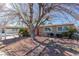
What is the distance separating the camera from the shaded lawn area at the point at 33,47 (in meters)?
2.25

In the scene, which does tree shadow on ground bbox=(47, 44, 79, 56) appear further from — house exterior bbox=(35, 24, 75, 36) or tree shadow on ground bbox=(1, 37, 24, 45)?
tree shadow on ground bbox=(1, 37, 24, 45)

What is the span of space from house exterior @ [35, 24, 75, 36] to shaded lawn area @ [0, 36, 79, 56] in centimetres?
8

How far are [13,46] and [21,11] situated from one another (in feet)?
1.57

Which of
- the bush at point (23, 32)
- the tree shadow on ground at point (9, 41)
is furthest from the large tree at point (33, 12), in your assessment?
the tree shadow on ground at point (9, 41)

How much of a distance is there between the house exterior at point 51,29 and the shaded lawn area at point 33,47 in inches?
3.1

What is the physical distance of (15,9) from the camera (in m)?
2.27

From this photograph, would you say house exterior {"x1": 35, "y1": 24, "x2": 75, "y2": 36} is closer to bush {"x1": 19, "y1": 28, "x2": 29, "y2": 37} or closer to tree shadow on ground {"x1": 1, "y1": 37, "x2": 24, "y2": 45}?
bush {"x1": 19, "y1": 28, "x2": 29, "y2": 37}

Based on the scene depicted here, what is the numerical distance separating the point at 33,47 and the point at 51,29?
13.3 inches

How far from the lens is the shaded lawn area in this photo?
225 centimetres

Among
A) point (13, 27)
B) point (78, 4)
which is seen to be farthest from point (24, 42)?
point (78, 4)

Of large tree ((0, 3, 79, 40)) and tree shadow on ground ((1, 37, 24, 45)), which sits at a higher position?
large tree ((0, 3, 79, 40))

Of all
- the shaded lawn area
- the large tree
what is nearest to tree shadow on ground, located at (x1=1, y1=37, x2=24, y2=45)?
the shaded lawn area


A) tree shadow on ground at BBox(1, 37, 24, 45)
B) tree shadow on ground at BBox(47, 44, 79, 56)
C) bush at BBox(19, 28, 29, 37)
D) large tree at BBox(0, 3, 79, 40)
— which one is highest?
large tree at BBox(0, 3, 79, 40)

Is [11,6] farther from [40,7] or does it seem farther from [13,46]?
[13,46]
